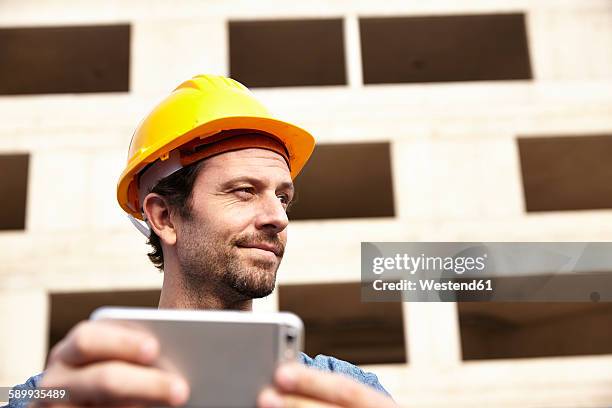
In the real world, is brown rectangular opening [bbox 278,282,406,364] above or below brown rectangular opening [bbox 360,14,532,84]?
below

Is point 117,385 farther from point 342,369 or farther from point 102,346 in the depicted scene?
point 342,369

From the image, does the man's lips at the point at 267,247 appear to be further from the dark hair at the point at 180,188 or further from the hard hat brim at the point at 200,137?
the hard hat brim at the point at 200,137

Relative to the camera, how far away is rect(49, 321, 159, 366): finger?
132 cm

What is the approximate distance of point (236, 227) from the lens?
9.87 ft

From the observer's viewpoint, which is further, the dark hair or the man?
the dark hair

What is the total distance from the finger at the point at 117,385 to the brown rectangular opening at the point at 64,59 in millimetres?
14397

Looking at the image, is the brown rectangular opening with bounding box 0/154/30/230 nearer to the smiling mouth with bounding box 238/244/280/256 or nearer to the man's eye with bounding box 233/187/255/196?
the man's eye with bounding box 233/187/255/196

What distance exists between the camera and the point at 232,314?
1.45 meters

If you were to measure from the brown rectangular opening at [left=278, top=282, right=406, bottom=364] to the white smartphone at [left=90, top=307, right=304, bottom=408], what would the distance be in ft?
39.0

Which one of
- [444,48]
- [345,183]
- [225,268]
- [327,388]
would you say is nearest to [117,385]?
[327,388]

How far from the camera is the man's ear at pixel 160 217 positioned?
3.28 m

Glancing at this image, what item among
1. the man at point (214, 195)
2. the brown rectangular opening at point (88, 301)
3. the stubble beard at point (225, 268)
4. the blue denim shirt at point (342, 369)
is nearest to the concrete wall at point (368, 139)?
the brown rectangular opening at point (88, 301)

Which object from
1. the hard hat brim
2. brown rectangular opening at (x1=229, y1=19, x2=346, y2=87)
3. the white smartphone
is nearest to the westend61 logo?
brown rectangular opening at (x1=229, y1=19, x2=346, y2=87)

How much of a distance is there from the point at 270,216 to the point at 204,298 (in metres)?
0.49
